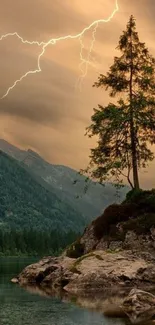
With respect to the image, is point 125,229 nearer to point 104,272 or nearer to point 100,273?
point 104,272

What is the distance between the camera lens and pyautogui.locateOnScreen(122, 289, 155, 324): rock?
85.6 feet

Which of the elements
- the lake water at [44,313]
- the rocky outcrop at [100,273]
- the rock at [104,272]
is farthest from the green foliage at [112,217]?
the lake water at [44,313]

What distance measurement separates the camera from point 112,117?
57.2 m

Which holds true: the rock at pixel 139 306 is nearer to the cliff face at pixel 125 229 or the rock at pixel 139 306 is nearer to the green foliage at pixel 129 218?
the cliff face at pixel 125 229

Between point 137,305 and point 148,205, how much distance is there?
86.4 ft

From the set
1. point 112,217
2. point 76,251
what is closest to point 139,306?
point 112,217

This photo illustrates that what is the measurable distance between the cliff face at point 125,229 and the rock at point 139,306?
1875 cm

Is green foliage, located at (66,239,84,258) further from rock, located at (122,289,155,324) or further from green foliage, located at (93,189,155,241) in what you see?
rock, located at (122,289,155,324)

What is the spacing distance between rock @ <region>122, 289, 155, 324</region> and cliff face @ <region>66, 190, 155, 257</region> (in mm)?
18752

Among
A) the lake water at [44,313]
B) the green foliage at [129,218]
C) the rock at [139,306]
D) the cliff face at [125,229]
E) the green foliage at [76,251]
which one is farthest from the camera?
the green foliage at [76,251]

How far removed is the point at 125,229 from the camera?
51344 millimetres

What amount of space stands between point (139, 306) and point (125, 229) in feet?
76.1

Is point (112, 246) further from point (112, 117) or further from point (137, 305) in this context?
point (137, 305)

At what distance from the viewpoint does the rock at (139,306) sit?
26.1m
